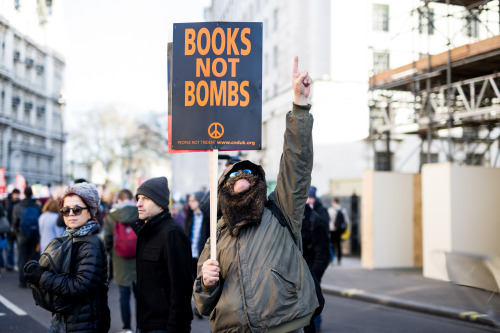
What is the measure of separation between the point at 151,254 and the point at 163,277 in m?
0.21

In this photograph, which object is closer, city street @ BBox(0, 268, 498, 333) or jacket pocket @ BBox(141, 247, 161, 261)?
jacket pocket @ BBox(141, 247, 161, 261)

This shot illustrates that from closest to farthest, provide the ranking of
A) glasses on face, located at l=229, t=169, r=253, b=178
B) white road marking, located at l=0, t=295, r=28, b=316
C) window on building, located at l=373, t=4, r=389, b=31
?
glasses on face, located at l=229, t=169, r=253, b=178 < white road marking, located at l=0, t=295, r=28, b=316 < window on building, located at l=373, t=4, r=389, b=31

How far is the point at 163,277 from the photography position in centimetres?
452

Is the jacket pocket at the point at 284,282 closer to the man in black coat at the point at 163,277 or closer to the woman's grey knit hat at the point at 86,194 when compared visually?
the man in black coat at the point at 163,277

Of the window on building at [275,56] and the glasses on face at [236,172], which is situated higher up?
the window on building at [275,56]

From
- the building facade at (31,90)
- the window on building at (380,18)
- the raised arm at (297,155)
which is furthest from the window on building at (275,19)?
the raised arm at (297,155)

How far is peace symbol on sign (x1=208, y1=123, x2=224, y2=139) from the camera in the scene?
12.3 feet

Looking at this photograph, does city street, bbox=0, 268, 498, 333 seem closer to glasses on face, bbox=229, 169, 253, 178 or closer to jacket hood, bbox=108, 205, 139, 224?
jacket hood, bbox=108, 205, 139, 224

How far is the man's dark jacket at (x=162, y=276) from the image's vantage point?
4293mm

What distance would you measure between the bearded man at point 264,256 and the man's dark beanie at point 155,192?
59.5 inches

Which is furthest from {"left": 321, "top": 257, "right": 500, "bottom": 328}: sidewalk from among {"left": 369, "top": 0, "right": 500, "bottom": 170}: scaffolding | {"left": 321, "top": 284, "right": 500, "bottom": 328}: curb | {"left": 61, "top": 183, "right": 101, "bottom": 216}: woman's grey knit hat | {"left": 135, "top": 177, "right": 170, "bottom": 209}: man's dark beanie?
{"left": 61, "top": 183, "right": 101, "bottom": 216}: woman's grey knit hat

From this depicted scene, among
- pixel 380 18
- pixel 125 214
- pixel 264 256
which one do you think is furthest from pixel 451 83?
pixel 380 18

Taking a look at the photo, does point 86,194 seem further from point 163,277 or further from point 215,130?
point 215,130

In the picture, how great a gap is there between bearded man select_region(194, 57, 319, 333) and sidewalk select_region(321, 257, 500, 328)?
6402 mm
